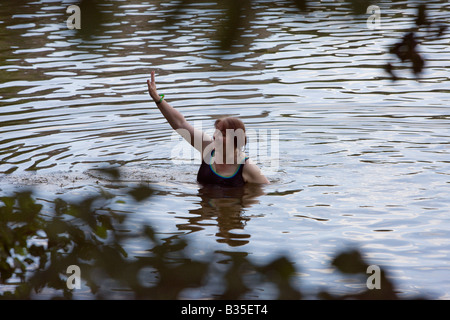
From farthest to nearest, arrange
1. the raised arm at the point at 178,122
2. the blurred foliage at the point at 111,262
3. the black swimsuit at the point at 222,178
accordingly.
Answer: the black swimsuit at the point at 222,178 < the raised arm at the point at 178,122 < the blurred foliage at the point at 111,262

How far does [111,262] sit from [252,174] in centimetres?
654

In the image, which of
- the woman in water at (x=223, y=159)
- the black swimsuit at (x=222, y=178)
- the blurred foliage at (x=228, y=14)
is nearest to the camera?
the blurred foliage at (x=228, y=14)

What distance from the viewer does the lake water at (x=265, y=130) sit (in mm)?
2205

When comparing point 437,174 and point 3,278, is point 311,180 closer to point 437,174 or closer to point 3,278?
point 437,174

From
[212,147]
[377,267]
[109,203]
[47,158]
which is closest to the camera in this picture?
[377,267]

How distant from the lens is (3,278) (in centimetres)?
231

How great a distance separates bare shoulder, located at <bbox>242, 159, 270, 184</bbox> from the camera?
835cm

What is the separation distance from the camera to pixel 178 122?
784cm

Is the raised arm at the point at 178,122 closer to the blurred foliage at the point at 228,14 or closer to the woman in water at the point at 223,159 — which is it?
the woman in water at the point at 223,159

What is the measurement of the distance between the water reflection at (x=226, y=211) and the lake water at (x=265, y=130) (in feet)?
0.10

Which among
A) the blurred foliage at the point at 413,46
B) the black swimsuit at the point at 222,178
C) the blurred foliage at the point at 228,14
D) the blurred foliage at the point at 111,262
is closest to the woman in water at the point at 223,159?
the black swimsuit at the point at 222,178

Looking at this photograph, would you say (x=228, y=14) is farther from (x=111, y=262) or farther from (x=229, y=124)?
(x=229, y=124)

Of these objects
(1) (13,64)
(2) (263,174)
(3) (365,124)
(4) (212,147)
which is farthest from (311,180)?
(1) (13,64)
